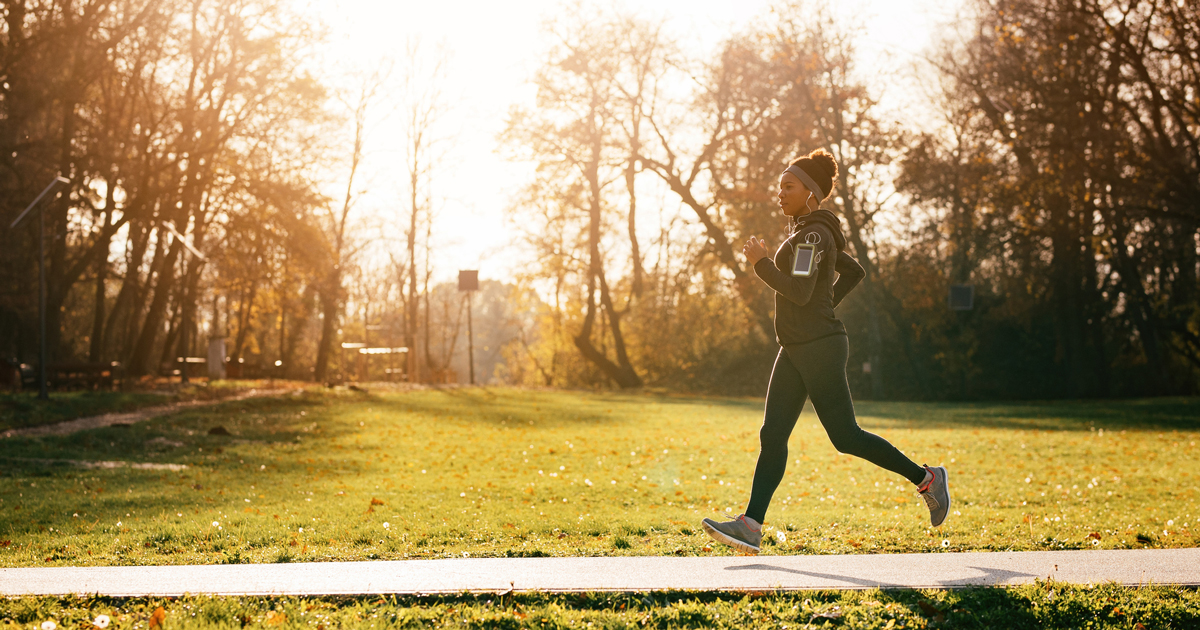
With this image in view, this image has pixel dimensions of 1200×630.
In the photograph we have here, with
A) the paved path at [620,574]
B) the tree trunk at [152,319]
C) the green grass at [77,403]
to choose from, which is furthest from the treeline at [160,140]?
the paved path at [620,574]

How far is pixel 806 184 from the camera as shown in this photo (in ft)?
17.6

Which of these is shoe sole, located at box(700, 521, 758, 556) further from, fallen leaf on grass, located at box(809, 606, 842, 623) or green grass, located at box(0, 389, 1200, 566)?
fallen leaf on grass, located at box(809, 606, 842, 623)

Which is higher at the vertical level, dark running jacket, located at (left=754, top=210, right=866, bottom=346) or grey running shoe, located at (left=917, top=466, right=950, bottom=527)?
dark running jacket, located at (left=754, top=210, right=866, bottom=346)

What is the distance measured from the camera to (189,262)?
1394 inches

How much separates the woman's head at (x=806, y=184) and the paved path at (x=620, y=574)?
6.42 ft

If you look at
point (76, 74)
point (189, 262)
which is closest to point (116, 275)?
point (189, 262)

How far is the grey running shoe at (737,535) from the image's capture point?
5121 millimetres

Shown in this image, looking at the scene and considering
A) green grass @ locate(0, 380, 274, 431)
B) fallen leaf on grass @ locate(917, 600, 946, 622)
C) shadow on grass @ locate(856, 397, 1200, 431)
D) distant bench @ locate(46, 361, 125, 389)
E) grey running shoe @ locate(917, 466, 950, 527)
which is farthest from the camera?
distant bench @ locate(46, 361, 125, 389)

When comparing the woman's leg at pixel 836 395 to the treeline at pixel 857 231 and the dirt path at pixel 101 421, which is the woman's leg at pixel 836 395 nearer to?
the dirt path at pixel 101 421

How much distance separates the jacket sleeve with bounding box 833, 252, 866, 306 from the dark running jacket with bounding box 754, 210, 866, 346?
4.2 inches

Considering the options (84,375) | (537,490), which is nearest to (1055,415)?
(537,490)

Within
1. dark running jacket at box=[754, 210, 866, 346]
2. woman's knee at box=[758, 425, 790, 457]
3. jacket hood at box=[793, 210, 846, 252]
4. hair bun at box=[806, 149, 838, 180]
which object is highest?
hair bun at box=[806, 149, 838, 180]

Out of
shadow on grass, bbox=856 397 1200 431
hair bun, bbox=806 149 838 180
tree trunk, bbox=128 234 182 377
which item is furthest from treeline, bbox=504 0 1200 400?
hair bun, bbox=806 149 838 180

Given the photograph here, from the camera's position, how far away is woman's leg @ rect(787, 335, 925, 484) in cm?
506
